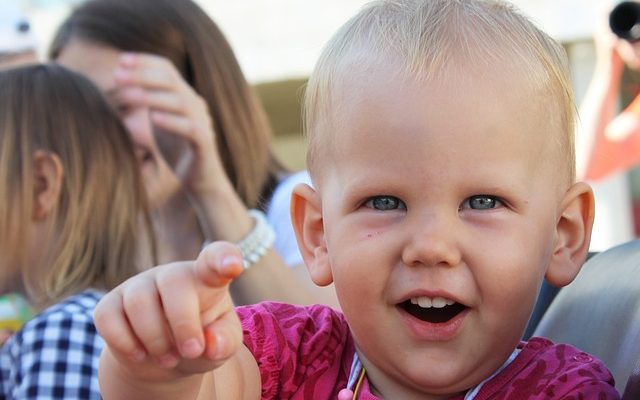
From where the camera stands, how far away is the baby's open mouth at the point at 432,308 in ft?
4.14

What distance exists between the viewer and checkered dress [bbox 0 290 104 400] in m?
1.82

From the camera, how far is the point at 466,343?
1279mm

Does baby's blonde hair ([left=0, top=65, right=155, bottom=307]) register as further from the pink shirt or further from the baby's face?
the baby's face

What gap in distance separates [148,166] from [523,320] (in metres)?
1.64

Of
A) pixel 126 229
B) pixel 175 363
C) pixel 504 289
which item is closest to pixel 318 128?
pixel 504 289

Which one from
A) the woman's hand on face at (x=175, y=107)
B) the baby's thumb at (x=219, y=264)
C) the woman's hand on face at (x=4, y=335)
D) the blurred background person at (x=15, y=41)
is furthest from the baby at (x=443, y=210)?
the blurred background person at (x=15, y=41)

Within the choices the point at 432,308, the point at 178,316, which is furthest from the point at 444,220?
the point at 178,316

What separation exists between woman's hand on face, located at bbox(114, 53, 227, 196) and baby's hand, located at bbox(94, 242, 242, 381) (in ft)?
4.96

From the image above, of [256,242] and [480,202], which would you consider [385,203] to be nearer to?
[480,202]

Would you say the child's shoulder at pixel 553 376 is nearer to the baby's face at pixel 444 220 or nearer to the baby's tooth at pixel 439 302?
the baby's face at pixel 444 220

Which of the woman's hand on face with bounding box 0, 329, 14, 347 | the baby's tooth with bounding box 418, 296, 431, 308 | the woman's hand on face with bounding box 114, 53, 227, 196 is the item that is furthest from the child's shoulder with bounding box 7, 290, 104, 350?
the baby's tooth with bounding box 418, 296, 431, 308

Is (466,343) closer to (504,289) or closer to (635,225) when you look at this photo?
(504,289)

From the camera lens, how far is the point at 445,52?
130cm

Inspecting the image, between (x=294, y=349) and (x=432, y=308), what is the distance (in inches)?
10.4
